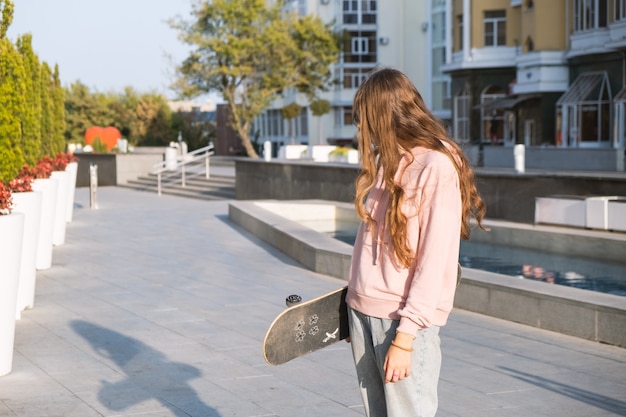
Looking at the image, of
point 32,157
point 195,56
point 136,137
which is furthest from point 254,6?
point 32,157

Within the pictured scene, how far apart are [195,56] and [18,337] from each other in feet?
148

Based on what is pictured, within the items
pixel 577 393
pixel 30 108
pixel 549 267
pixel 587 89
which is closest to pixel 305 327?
pixel 577 393

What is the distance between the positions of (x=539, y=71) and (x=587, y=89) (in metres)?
3.51

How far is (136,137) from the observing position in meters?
61.2

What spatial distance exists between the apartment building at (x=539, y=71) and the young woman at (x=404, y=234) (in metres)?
37.0

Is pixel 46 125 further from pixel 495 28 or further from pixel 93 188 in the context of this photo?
pixel 495 28

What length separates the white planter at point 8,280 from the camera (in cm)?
737

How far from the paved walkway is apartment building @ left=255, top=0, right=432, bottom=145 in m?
57.4

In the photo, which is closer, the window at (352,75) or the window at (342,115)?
the window at (342,115)

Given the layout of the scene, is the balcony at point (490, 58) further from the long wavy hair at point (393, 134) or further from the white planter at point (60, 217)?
the long wavy hair at point (393, 134)

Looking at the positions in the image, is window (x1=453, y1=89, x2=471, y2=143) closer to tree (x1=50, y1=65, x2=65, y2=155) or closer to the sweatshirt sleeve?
tree (x1=50, y1=65, x2=65, y2=155)

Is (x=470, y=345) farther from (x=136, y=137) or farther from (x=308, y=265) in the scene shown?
(x=136, y=137)

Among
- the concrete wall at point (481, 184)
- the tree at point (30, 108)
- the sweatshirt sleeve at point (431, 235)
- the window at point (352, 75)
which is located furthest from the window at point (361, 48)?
the sweatshirt sleeve at point (431, 235)

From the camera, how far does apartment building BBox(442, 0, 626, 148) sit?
42.2 metres
